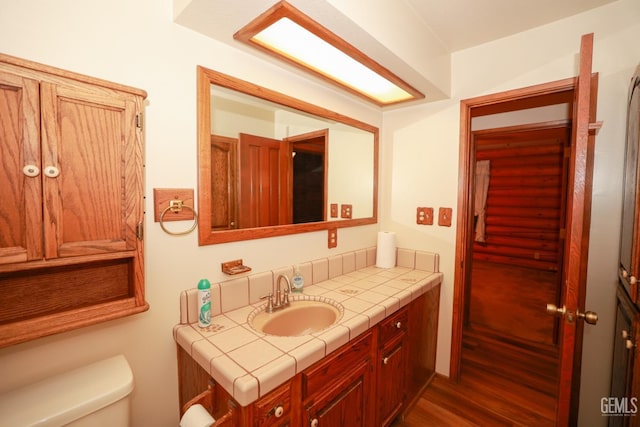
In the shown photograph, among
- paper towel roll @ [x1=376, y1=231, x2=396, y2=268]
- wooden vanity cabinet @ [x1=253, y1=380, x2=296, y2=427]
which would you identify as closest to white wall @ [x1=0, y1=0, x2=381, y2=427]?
wooden vanity cabinet @ [x1=253, y1=380, x2=296, y2=427]

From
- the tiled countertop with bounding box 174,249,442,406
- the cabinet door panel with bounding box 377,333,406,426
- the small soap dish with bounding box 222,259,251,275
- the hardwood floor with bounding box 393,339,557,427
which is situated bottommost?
the hardwood floor with bounding box 393,339,557,427

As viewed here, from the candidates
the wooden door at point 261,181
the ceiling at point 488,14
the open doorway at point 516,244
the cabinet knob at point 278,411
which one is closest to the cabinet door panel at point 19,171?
the wooden door at point 261,181

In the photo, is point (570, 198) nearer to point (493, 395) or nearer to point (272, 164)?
point (272, 164)

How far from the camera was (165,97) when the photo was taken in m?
1.09

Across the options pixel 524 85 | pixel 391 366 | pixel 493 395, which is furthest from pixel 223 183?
pixel 493 395

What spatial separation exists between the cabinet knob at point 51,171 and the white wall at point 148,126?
0.29 meters

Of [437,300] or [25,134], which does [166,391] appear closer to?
[25,134]

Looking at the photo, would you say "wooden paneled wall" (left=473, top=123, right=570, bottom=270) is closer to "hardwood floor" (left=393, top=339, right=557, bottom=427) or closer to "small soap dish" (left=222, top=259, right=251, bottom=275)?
"hardwood floor" (left=393, top=339, right=557, bottom=427)

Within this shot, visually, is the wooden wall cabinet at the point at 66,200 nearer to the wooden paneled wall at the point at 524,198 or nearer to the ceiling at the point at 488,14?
the ceiling at the point at 488,14

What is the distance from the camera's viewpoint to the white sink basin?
1.31 meters

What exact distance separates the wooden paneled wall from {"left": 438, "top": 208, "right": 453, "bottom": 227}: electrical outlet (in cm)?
318

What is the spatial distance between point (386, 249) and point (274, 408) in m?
1.47

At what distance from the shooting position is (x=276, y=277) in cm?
149

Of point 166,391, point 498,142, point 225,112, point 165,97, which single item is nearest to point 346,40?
point 225,112
